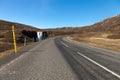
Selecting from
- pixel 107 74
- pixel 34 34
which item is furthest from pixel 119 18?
pixel 107 74

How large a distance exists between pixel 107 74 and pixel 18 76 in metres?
3.31

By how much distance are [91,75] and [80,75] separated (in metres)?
0.40

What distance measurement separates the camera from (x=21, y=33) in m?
81.1

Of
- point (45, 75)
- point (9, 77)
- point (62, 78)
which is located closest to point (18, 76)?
point (9, 77)

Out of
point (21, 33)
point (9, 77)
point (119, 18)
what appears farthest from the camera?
point (119, 18)

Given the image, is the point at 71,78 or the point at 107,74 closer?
the point at 71,78

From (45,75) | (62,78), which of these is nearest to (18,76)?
(45,75)

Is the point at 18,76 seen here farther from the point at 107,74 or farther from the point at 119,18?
the point at 119,18

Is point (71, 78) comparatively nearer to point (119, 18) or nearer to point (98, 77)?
point (98, 77)

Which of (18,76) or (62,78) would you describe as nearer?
(62,78)

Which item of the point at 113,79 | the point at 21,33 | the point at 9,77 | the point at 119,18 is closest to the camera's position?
the point at 113,79

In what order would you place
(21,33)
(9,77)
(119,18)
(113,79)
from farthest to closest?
(119,18) → (21,33) → (9,77) → (113,79)

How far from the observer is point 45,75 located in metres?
9.01

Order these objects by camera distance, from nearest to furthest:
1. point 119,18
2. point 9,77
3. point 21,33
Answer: point 9,77 < point 21,33 < point 119,18
